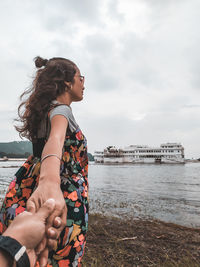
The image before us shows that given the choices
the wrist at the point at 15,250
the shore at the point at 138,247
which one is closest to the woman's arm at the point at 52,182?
the wrist at the point at 15,250

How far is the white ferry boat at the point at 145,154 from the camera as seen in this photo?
82.8m

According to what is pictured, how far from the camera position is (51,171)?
1011mm

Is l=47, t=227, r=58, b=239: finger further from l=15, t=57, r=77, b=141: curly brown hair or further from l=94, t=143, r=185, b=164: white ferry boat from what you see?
l=94, t=143, r=185, b=164: white ferry boat

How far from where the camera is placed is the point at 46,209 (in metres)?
0.77

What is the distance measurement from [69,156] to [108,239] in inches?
157

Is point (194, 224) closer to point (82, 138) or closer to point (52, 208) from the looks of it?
point (82, 138)

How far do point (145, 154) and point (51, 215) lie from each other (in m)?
90.2

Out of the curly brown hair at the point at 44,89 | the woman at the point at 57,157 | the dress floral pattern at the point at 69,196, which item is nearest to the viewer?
the woman at the point at 57,157

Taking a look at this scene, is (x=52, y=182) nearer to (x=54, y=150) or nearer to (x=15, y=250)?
(x=54, y=150)

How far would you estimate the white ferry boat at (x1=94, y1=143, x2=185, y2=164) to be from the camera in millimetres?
82775

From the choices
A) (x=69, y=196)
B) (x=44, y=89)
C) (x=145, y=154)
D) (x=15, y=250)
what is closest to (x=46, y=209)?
(x=15, y=250)

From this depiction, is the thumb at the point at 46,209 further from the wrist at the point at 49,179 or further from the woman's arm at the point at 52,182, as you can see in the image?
the wrist at the point at 49,179

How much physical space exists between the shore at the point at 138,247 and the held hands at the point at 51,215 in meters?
2.86

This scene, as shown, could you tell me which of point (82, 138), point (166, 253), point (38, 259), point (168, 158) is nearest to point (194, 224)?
point (166, 253)
